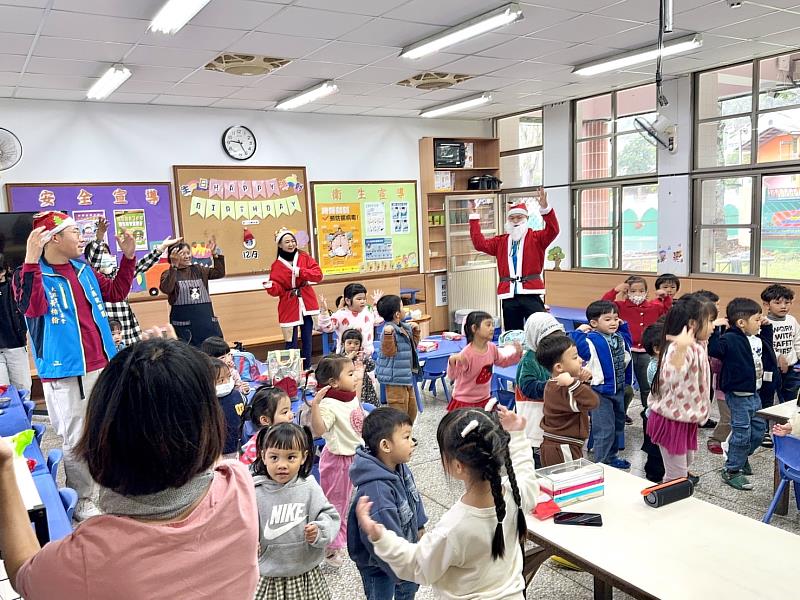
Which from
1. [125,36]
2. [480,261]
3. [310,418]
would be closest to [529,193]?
[480,261]

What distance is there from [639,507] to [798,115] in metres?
5.62

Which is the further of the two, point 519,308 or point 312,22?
point 519,308

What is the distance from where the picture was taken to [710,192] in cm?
684

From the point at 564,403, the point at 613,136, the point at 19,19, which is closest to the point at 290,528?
the point at 564,403

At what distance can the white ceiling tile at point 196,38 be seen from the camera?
4346 mm

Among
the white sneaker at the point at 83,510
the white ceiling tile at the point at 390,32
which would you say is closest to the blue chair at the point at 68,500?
the white sneaker at the point at 83,510

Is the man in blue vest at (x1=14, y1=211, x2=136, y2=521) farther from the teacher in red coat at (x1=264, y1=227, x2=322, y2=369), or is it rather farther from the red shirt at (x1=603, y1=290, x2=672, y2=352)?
the red shirt at (x1=603, y1=290, x2=672, y2=352)

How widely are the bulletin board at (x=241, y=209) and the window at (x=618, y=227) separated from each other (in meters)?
3.75

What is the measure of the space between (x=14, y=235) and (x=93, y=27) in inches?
103

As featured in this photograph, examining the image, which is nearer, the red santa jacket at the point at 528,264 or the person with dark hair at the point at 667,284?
the person with dark hair at the point at 667,284

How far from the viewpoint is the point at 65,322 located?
2.94m

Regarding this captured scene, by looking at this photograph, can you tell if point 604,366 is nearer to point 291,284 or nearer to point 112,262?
point 112,262

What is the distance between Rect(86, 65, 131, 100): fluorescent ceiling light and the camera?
5.15 metres

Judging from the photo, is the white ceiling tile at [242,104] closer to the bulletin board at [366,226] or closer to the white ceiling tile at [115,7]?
the bulletin board at [366,226]
